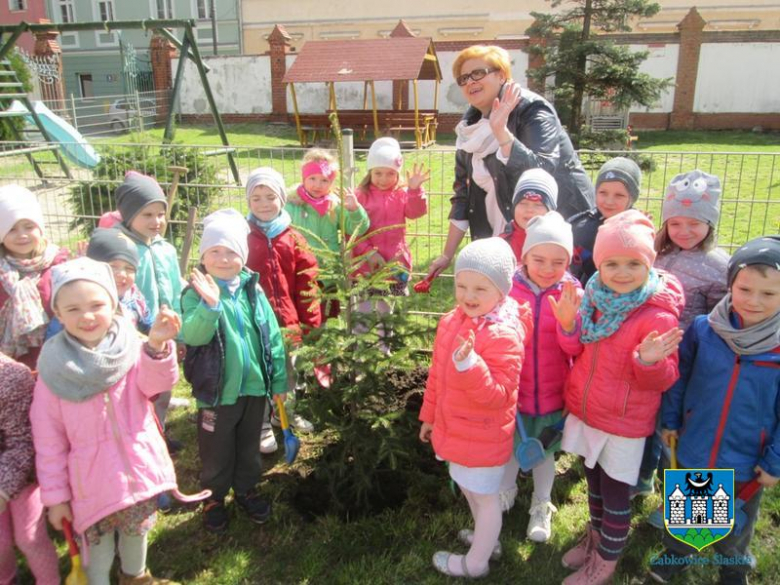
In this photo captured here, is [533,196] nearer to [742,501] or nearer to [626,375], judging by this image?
[626,375]

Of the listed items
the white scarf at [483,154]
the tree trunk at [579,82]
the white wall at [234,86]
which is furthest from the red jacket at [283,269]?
the white wall at [234,86]

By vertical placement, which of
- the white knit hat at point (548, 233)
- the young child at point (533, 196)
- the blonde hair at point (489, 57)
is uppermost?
the blonde hair at point (489, 57)

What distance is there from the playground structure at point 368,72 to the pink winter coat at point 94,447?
16.2m

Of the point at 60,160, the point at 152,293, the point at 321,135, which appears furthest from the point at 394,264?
the point at 321,135

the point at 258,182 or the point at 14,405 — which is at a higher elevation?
the point at 258,182

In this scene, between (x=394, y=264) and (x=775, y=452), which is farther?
(x=394, y=264)

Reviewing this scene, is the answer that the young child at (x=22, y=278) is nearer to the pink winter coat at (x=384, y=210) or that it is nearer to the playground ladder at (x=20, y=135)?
the pink winter coat at (x=384, y=210)

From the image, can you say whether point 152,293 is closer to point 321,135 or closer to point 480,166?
point 480,166

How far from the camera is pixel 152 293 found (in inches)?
136

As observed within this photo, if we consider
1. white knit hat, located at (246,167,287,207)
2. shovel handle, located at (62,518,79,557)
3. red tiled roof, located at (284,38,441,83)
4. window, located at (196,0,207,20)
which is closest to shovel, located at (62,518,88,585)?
shovel handle, located at (62,518,79,557)

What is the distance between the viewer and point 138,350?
2.58 meters

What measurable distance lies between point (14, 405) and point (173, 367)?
64 centimetres

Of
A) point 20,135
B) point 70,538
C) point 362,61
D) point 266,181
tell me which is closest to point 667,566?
point 70,538

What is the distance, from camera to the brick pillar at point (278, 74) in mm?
23641
